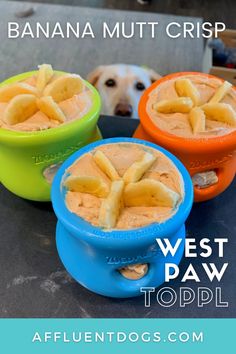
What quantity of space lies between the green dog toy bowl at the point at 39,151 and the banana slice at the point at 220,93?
237 mm

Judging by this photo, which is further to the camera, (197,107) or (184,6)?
(184,6)

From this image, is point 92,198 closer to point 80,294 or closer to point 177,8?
point 80,294

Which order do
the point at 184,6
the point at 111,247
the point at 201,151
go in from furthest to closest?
the point at 184,6, the point at 201,151, the point at 111,247

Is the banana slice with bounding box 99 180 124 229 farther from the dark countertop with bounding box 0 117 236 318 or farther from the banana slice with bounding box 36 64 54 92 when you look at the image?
the banana slice with bounding box 36 64 54 92

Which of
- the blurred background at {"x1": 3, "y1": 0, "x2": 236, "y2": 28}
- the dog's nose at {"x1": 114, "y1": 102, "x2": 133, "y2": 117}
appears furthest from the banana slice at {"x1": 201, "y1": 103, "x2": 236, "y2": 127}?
the blurred background at {"x1": 3, "y1": 0, "x2": 236, "y2": 28}

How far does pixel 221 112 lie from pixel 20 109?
389mm

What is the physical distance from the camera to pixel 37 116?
0.77 meters

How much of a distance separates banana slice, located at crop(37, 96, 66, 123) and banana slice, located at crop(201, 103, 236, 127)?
0.28m

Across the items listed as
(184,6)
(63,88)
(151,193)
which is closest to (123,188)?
(151,193)

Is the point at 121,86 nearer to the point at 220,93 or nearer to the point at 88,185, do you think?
the point at 220,93

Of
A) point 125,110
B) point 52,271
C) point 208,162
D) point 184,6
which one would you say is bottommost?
point 52,271

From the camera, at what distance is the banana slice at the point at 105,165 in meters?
0.64

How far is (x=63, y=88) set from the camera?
0.80m

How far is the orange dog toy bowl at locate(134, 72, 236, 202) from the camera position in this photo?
0.73 metres
